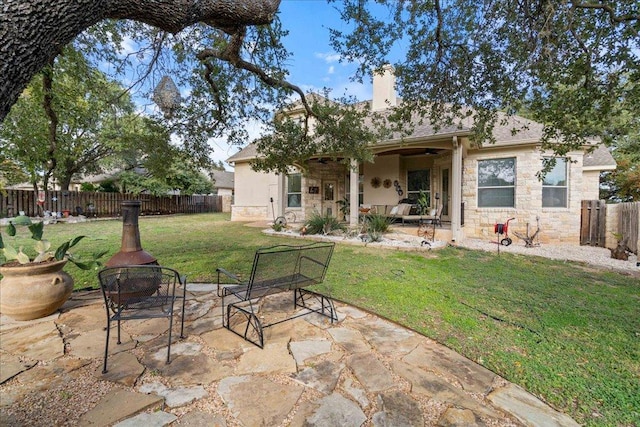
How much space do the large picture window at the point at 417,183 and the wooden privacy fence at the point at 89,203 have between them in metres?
13.0

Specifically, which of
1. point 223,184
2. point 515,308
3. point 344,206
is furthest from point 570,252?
point 223,184

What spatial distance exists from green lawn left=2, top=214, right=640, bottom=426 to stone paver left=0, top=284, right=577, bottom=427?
0.37 metres

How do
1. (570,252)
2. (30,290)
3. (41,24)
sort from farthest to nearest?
(570,252) < (30,290) < (41,24)

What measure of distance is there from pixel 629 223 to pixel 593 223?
46.7 inches

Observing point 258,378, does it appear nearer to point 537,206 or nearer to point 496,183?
point 496,183

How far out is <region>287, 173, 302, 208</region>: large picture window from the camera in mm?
13977

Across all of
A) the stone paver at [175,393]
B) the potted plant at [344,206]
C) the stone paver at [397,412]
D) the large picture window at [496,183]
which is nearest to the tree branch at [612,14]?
the stone paver at [397,412]

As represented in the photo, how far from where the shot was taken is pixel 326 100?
564 centimetres

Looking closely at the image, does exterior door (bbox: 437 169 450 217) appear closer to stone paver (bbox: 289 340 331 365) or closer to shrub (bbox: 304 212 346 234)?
shrub (bbox: 304 212 346 234)

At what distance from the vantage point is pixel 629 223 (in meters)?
8.09

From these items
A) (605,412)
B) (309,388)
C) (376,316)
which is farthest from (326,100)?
(605,412)

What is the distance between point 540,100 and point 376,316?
4.28m

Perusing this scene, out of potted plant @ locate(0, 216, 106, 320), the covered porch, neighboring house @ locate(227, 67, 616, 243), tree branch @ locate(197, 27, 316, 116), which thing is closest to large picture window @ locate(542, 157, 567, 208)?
neighboring house @ locate(227, 67, 616, 243)

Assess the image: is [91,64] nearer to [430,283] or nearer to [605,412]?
[430,283]
